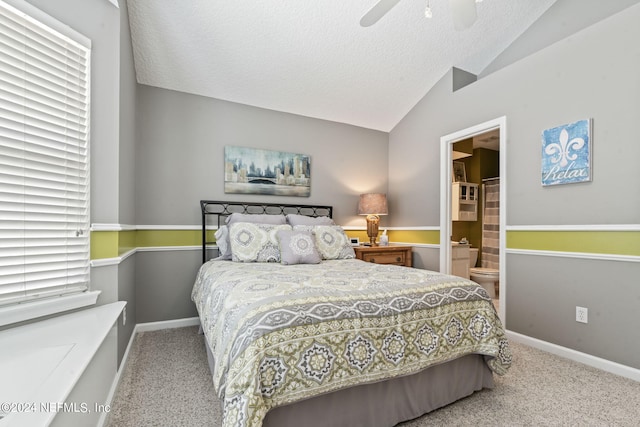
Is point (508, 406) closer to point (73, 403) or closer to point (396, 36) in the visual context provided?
point (73, 403)

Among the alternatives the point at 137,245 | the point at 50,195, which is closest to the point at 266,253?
the point at 137,245

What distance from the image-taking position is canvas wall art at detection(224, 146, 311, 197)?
3.41 meters

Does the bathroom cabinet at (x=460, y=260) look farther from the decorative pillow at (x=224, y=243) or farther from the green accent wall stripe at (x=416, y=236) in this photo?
the decorative pillow at (x=224, y=243)

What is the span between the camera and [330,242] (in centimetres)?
300

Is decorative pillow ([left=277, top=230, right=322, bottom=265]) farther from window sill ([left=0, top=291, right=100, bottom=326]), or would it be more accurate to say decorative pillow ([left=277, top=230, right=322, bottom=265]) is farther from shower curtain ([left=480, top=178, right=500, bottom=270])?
shower curtain ([left=480, top=178, right=500, bottom=270])

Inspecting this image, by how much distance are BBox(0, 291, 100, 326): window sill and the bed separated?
668 mm

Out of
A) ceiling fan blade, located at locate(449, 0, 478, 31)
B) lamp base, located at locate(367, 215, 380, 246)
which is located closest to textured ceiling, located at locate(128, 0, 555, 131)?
ceiling fan blade, located at locate(449, 0, 478, 31)

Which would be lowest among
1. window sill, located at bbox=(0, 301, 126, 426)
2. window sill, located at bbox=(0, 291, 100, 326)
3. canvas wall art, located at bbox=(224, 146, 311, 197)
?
window sill, located at bbox=(0, 301, 126, 426)

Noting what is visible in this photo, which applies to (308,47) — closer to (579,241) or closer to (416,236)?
(416,236)

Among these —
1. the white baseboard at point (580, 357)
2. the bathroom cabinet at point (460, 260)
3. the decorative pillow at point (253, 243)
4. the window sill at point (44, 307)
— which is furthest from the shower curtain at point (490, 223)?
the window sill at point (44, 307)

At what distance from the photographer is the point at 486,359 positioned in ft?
6.21

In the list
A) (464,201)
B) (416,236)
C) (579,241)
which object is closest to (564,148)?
(579,241)

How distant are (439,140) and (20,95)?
11.9 feet

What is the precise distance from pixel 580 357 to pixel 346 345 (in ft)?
7.28
